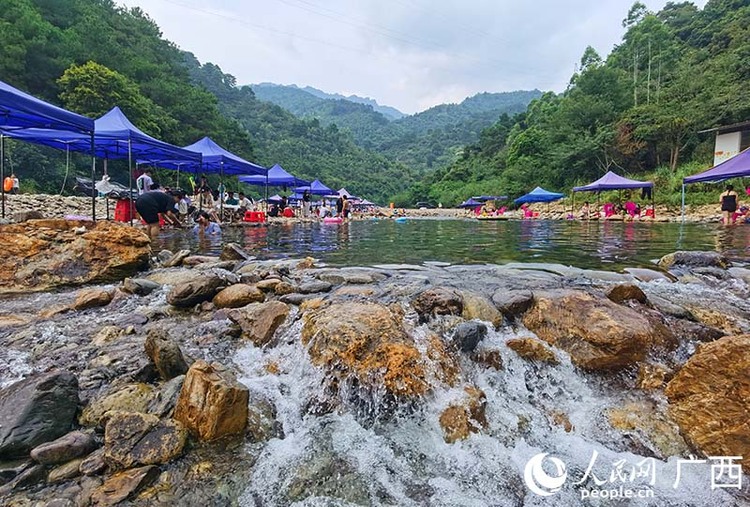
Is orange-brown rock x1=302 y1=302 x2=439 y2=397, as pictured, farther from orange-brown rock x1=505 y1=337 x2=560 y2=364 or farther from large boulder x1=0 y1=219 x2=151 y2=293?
large boulder x1=0 y1=219 x2=151 y2=293

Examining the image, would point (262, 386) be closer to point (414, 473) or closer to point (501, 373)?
point (414, 473)

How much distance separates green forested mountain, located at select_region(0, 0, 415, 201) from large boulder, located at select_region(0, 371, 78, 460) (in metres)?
20.4

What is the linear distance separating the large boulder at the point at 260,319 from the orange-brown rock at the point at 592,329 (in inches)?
89.3

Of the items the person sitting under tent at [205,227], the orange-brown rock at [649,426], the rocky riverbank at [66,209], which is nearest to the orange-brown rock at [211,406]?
the orange-brown rock at [649,426]

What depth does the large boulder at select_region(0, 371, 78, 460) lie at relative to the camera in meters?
2.06

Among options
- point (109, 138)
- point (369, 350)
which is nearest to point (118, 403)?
point (369, 350)

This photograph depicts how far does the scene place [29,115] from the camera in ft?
22.4

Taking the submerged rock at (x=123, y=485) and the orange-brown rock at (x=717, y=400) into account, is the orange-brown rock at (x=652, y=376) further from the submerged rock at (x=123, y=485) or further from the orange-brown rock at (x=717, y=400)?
the submerged rock at (x=123, y=485)

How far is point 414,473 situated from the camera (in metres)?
2.21

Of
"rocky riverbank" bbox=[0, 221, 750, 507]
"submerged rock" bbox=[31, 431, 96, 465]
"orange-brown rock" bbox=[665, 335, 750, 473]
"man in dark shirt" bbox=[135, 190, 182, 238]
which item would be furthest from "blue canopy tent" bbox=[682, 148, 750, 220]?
"submerged rock" bbox=[31, 431, 96, 465]

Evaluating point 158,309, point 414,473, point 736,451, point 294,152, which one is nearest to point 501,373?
point 414,473

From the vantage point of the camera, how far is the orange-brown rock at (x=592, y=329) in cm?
300

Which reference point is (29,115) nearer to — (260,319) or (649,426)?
(260,319)

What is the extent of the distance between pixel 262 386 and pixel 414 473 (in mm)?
1282
